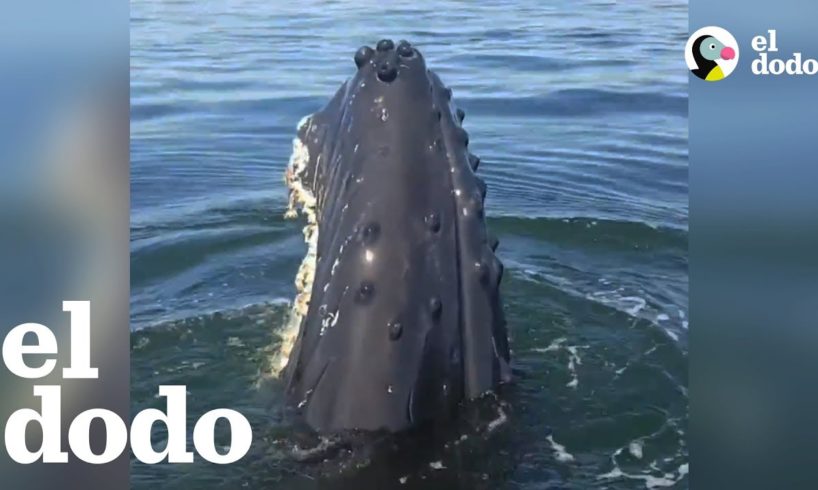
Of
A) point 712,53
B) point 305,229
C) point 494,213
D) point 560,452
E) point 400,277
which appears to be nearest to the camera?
point 400,277

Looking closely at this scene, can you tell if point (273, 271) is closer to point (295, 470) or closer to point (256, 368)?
point (256, 368)

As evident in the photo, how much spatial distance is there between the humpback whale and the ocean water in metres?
0.35

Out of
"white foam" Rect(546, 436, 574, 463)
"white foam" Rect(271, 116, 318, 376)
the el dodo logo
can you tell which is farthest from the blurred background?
the el dodo logo

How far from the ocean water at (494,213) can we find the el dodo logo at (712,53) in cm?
30

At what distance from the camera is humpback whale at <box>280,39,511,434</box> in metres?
3.84

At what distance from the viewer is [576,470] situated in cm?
444

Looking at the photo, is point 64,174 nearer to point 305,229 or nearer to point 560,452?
point 305,229

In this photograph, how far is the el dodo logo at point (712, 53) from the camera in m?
5.23

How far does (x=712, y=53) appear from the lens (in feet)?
17.3

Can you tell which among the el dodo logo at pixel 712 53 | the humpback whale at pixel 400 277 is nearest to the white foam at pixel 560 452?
the humpback whale at pixel 400 277

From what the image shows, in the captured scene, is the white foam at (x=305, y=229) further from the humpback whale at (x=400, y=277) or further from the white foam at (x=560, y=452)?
the white foam at (x=560, y=452)

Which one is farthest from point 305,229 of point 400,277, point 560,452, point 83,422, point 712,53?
point 712,53

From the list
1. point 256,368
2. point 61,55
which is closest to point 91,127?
point 61,55

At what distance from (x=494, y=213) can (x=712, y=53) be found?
2369 millimetres
